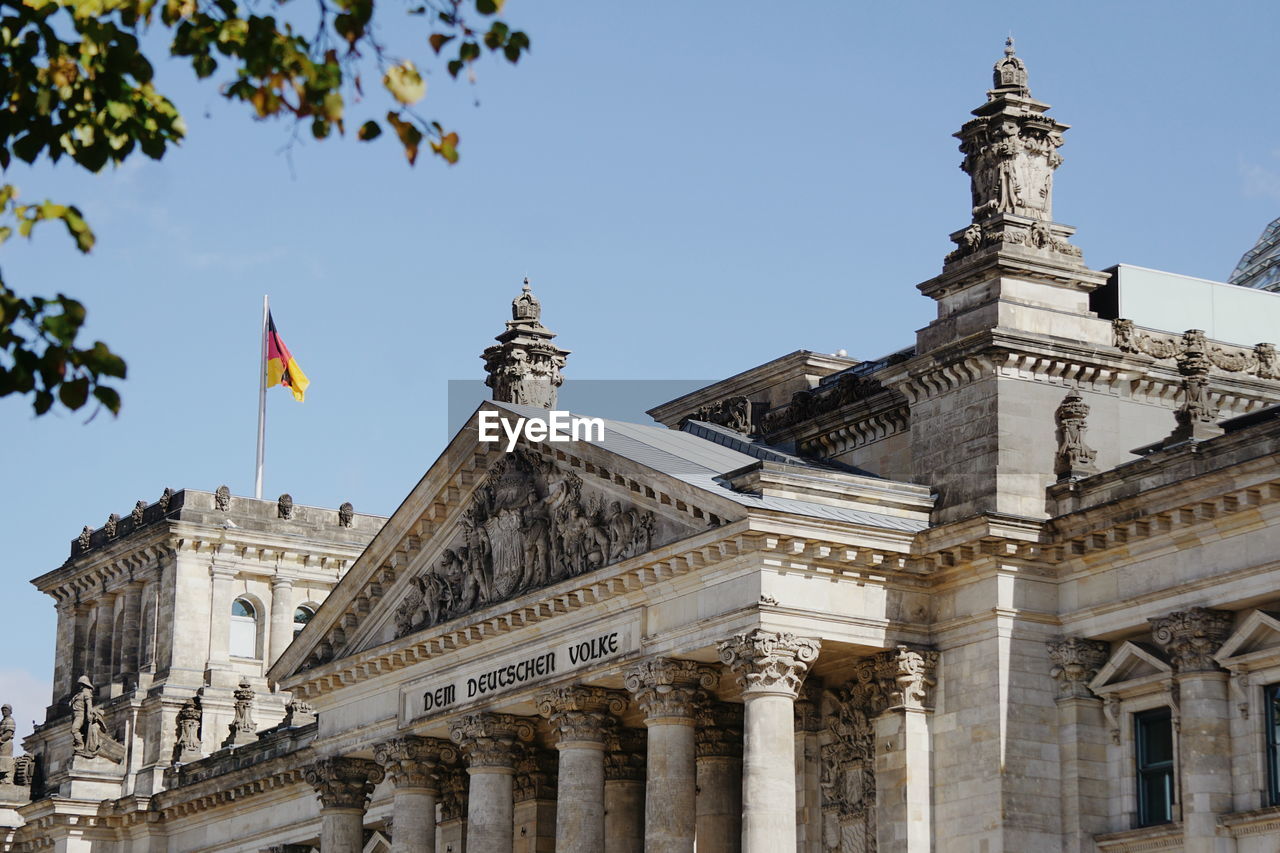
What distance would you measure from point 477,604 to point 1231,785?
16.3 m

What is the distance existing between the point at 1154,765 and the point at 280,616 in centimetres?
4581

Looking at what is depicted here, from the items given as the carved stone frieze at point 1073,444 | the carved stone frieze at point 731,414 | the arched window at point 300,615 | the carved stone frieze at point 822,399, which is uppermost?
the arched window at point 300,615

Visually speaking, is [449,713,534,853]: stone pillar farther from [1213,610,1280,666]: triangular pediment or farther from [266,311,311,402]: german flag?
[266,311,311,402]: german flag

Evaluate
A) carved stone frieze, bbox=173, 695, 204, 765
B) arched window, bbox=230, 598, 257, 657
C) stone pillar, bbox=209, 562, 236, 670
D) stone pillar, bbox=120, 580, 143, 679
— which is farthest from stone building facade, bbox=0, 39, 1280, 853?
stone pillar, bbox=120, 580, 143, 679

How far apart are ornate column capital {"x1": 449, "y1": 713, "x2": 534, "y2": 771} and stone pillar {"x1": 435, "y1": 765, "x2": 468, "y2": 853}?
3.71 meters

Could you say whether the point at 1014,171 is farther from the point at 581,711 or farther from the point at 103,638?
the point at 103,638

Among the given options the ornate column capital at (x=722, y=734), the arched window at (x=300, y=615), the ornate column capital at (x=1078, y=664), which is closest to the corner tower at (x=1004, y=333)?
the ornate column capital at (x=1078, y=664)

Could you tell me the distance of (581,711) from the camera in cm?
4916

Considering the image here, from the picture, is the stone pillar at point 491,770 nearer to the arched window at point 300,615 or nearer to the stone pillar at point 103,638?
the arched window at point 300,615

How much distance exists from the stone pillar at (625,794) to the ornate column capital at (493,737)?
1.88 meters

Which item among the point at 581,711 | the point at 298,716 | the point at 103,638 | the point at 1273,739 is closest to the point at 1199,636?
the point at 1273,739

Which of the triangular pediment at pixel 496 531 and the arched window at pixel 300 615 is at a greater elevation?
the arched window at pixel 300 615

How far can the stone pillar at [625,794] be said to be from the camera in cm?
5225

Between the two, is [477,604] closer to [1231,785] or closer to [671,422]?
[671,422]
